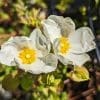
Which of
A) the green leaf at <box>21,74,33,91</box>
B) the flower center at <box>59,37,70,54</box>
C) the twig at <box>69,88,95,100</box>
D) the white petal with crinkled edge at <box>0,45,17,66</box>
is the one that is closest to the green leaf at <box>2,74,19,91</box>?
the green leaf at <box>21,74,33,91</box>

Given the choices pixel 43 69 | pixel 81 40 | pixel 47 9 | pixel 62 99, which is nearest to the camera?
pixel 43 69

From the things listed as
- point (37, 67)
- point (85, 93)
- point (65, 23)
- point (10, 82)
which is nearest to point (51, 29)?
point (65, 23)

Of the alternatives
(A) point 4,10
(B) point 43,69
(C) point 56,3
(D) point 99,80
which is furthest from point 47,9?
(B) point 43,69

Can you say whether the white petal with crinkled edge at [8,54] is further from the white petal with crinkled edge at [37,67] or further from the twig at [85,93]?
the twig at [85,93]

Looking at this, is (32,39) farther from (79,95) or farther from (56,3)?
(56,3)

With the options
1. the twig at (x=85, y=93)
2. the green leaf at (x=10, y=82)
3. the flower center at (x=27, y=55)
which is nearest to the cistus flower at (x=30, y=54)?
the flower center at (x=27, y=55)

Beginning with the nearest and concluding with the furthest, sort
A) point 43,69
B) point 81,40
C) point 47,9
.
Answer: point 43,69 → point 81,40 → point 47,9

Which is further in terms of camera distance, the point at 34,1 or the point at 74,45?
the point at 34,1
